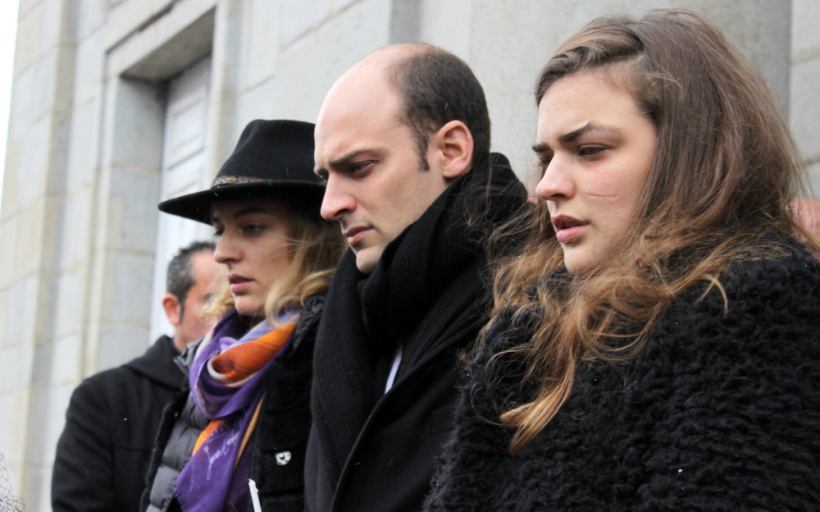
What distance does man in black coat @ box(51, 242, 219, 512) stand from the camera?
11.1ft

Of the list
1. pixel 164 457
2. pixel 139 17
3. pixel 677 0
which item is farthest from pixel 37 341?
pixel 677 0

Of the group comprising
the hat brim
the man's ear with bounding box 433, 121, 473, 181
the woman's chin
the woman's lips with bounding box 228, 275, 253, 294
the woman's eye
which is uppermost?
→ the man's ear with bounding box 433, 121, 473, 181

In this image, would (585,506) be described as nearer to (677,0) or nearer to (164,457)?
(164,457)

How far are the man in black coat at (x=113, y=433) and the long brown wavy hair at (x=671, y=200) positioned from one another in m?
2.04

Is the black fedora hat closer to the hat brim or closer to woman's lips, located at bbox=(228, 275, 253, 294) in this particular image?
the hat brim

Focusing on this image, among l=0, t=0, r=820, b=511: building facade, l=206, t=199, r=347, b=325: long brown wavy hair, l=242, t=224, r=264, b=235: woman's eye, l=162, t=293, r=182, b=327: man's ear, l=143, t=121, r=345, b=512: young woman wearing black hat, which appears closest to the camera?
l=143, t=121, r=345, b=512: young woman wearing black hat

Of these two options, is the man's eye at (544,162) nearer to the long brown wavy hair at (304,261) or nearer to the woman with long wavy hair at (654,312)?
the woman with long wavy hair at (654,312)

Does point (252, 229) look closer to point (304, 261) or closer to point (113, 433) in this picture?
point (304, 261)

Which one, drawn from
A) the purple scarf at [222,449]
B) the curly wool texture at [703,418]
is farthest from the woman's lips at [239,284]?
the curly wool texture at [703,418]

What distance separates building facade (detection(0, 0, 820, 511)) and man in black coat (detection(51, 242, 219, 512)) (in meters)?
1.44

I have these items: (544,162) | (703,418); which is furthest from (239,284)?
(703,418)

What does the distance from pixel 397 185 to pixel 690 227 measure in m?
0.90

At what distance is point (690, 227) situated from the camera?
1611mm

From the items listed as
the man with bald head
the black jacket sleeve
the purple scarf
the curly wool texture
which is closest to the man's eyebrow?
the man with bald head
